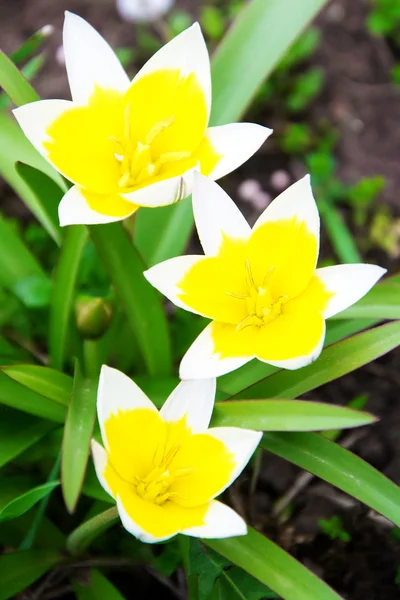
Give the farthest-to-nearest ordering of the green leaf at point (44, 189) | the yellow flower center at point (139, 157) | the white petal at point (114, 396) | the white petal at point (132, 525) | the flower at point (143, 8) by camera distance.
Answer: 1. the flower at point (143, 8)
2. the green leaf at point (44, 189)
3. the yellow flower center at point (139, 157)
4. the white petal at point (114, 396)
5. the white petal at point (132, 525)

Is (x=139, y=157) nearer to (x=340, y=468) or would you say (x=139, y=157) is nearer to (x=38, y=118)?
(x=38, y=118)

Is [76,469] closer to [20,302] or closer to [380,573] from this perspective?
[20,302]

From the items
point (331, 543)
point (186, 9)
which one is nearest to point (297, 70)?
point (186, 9)

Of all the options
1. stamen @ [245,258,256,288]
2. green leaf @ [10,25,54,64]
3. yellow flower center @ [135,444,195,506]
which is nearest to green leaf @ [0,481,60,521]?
yellow flower center @ [135,444,195,506]

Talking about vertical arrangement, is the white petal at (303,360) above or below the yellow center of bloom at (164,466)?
above

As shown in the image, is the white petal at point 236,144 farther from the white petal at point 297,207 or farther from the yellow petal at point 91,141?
the yellow petal at point 91,141

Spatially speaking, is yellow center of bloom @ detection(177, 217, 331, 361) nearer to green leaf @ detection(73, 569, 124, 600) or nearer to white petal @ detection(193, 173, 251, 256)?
white petal @ detection(193, 173, 251, 256)

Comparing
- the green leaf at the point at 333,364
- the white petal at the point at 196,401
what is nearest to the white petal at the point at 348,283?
the green leaf at the point at 333,364
